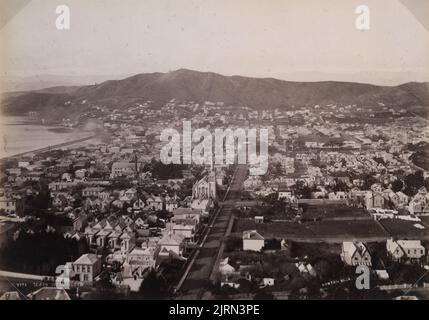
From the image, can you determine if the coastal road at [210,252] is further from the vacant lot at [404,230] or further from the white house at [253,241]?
the vacant lot at [404,230]

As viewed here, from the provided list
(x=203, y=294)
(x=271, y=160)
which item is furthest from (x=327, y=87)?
(x=203, y=294)

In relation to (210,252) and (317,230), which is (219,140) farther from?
(317,230)

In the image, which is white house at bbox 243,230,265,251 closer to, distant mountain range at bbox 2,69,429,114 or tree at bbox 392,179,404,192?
distant mountain range at bbox 2,69,429,114

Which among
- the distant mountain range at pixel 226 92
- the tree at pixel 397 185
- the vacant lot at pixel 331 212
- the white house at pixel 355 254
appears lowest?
the white house at pixel 355 254

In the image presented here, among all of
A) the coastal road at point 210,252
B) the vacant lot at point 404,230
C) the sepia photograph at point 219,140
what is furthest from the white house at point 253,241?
the vacant lot at point 404,230

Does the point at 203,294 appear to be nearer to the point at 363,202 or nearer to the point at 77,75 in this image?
the point at 363,202
